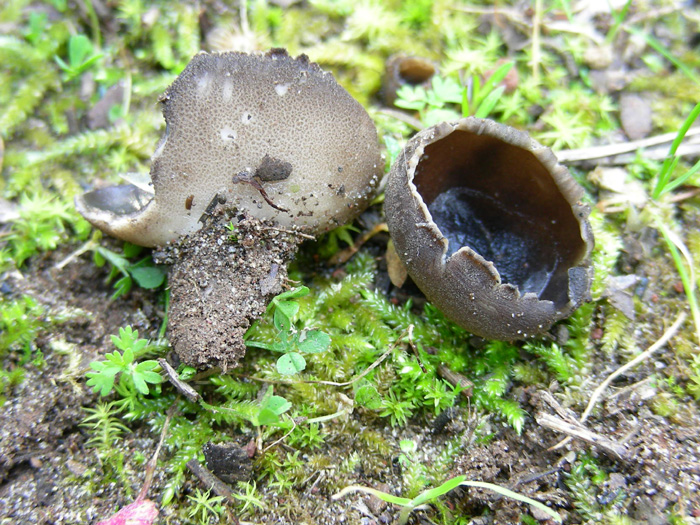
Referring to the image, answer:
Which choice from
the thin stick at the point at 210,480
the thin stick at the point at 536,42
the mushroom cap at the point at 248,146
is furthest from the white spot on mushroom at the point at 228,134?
the thin stick at the point at 536,42

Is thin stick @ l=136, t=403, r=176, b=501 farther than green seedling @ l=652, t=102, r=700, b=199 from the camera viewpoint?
No

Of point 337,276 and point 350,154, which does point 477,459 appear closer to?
point 337,276

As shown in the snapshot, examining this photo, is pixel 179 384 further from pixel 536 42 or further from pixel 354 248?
pixel 536 42

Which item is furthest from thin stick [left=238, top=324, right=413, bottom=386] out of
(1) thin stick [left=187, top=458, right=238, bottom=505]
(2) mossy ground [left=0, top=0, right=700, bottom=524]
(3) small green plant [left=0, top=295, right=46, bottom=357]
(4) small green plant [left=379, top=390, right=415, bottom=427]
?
(3) small green plant [left=0, top=295, right=46, bottom=357]

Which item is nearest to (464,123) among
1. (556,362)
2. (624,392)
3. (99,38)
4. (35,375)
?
(556,362)

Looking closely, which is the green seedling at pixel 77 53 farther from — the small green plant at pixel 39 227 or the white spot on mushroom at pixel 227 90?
the white spot on mushroom at pixel 227 90

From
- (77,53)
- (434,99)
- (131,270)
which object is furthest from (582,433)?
(77,53)

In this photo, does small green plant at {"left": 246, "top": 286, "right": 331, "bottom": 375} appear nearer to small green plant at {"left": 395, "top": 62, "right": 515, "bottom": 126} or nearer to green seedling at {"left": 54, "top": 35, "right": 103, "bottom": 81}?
small green plant at {"left": 395, "top": 62, "right": 515, "bottom": 126}
